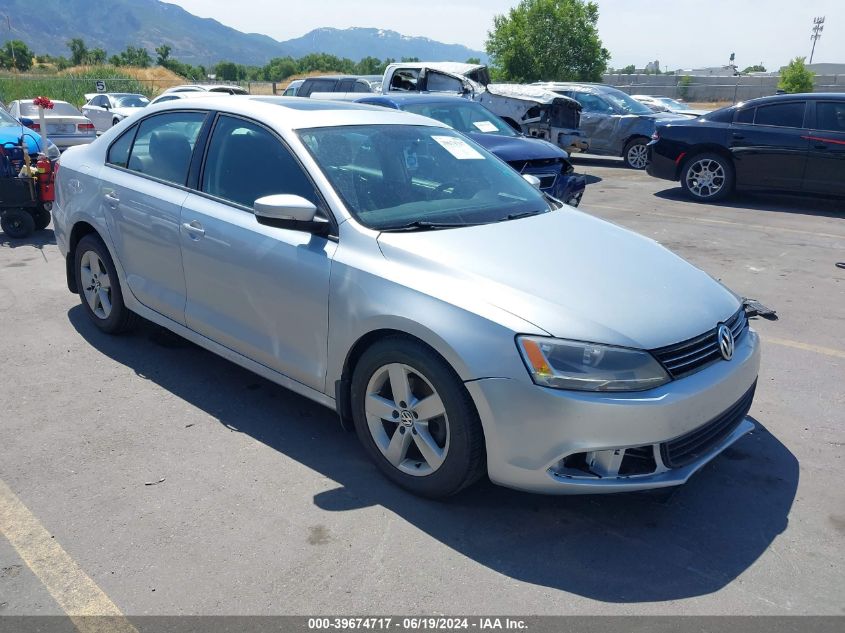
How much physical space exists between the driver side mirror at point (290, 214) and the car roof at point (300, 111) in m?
0.61

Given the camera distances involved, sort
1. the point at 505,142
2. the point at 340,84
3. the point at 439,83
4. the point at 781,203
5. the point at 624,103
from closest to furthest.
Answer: the point at 505,142
the point at 781,203
the point at 439,83
the point at 624,103
the point at 340,84

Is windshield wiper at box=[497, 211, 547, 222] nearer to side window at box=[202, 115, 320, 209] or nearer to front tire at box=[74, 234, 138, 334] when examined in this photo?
side window at box=[202, 115, 320, 209]

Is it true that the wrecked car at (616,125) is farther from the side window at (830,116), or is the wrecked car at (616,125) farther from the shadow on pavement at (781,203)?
the side window at (830,116)

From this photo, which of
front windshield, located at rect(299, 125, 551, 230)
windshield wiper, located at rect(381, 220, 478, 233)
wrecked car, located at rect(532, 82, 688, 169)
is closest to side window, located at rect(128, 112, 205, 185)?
front windshield, located at rect(299, 125, 551, 230)

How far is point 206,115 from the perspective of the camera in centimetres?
443

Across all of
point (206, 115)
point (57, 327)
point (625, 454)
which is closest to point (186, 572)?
point (625, 454)

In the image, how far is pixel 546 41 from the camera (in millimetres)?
36719

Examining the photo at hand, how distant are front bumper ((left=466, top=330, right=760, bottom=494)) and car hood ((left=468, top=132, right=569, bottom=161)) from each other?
20.9ft

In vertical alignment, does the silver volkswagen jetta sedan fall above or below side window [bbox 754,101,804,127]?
below

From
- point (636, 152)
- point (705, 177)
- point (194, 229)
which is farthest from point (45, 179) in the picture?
point (636, 152)

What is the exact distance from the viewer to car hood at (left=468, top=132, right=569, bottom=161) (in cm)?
913

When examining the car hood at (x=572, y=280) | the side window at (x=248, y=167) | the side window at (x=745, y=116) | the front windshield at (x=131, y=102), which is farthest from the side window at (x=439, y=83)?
the car hood at (x=572, y=280)

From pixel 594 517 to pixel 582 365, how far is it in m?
0.81

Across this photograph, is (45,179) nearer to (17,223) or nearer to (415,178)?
(17,223)
